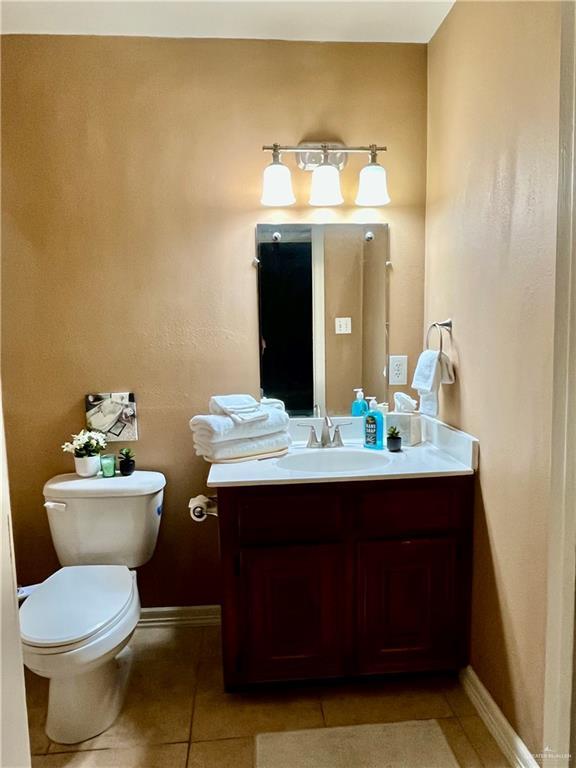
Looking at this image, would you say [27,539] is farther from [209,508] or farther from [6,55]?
[6,55]

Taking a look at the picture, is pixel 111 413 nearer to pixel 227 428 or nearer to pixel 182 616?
pixel 227 428

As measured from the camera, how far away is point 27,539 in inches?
89.6

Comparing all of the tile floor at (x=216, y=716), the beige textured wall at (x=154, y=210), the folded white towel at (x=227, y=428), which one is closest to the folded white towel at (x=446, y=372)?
the beige textured wall at (x=154, y=210)

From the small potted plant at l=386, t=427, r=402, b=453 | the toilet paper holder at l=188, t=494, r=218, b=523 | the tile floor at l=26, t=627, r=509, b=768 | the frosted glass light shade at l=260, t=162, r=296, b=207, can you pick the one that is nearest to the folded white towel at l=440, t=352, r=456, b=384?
the small potted plant at l=386, t=427, r=402, b=453

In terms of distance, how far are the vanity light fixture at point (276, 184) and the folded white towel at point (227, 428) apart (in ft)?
2.82

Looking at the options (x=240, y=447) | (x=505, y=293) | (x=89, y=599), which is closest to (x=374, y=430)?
(x=240, y=447)

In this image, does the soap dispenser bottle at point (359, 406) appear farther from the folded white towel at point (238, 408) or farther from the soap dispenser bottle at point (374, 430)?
the folded white towel at point (238, 408)

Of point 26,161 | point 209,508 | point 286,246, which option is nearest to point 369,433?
point 209,508

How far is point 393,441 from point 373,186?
103 cm

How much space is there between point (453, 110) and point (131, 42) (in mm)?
1293

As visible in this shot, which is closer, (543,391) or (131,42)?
(543,391)

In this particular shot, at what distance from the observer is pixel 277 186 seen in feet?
7.02

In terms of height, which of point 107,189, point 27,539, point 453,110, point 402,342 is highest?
point 453,110

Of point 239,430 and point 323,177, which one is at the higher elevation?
point 323,177
